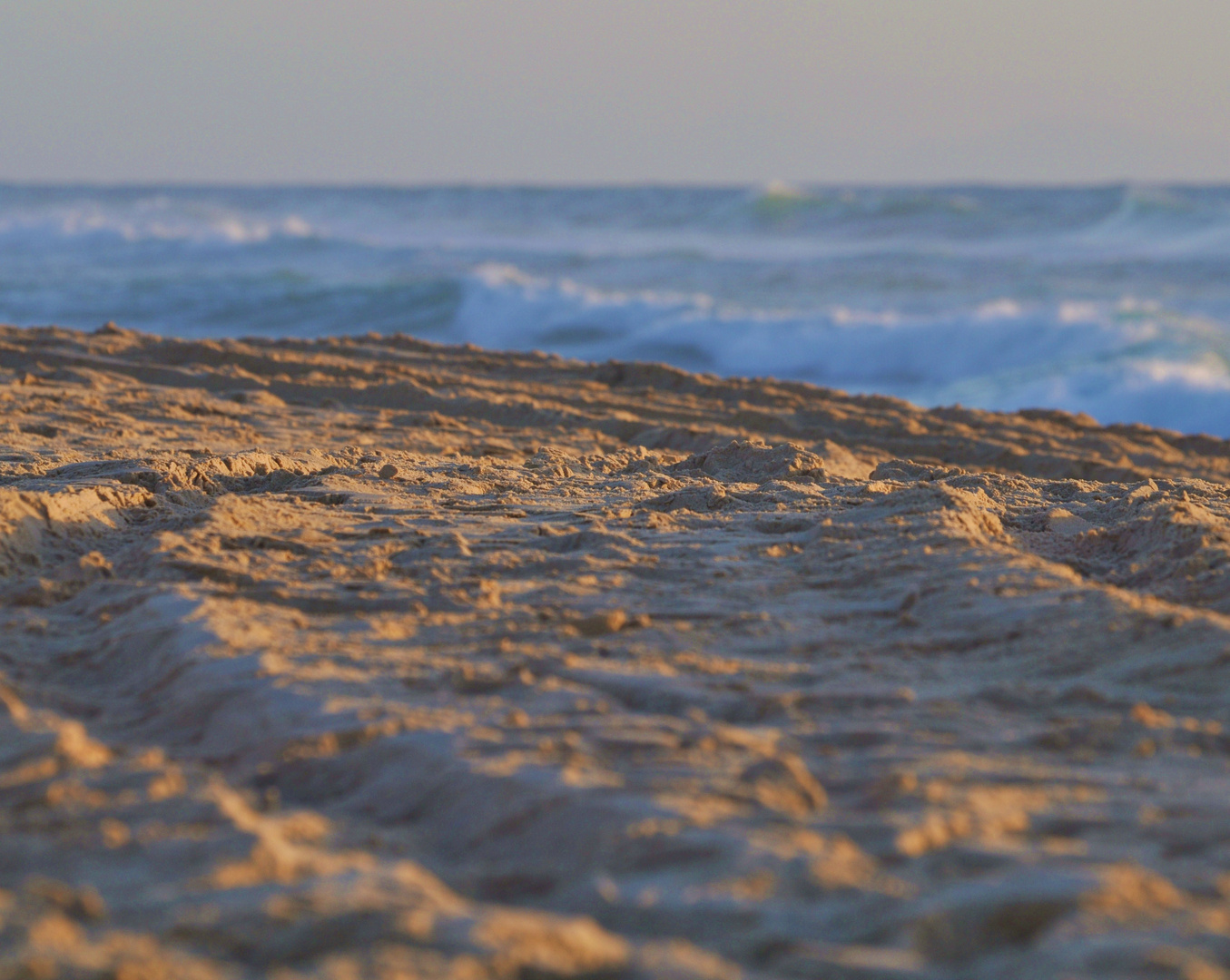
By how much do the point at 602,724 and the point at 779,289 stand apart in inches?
684

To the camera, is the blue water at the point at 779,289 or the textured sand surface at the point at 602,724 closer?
the textured sand surface at the point at 602,724

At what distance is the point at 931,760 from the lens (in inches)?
77.2

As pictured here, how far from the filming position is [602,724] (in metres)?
2.10

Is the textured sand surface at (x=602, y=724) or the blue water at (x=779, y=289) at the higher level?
the blue water at (x=779, y=289)

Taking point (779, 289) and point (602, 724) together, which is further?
point (779, 289)

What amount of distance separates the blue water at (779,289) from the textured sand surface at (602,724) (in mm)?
8375

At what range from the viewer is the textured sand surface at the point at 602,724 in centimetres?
146

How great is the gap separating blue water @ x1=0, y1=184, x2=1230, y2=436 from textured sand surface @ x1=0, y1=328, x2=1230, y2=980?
27.5 feet

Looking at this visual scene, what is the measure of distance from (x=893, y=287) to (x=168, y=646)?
57.0 feet

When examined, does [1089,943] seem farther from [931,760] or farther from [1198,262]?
[1198,262]

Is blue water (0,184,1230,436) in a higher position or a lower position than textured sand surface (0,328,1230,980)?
higher

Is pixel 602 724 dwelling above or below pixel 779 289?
below

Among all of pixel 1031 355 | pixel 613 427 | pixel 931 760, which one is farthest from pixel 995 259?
pixel 931 760

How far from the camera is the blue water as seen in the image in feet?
42.4
